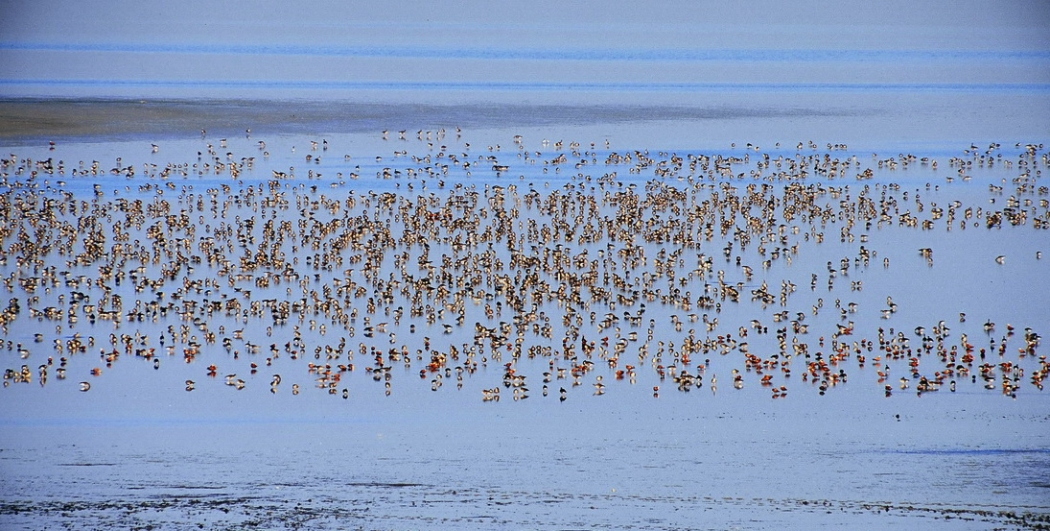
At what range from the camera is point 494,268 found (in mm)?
21359

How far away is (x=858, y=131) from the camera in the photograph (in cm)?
2759

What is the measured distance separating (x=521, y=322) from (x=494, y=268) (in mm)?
1777

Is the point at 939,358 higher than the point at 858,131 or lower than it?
lower

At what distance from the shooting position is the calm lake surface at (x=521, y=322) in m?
16.4

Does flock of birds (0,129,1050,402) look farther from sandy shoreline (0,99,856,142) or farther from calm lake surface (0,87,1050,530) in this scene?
sandy shoreline (0,99,856,142)

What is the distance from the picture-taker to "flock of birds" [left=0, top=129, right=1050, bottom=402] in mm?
18984

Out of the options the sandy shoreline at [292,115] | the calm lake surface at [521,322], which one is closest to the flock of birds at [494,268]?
the calm lake surface at [521,322]

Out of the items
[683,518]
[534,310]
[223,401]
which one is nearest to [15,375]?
[223,401]

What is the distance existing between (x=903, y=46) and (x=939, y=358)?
15.5m

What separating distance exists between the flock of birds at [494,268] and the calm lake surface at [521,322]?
2.3 inches

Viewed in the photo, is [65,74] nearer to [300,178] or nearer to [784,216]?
[300,178]

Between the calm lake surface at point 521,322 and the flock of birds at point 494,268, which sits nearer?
the calm lake surface at point 521,322

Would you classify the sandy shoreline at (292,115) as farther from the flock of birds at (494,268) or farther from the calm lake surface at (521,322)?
the flock of birds at (494,268)

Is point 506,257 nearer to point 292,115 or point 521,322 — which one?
point 521,322
